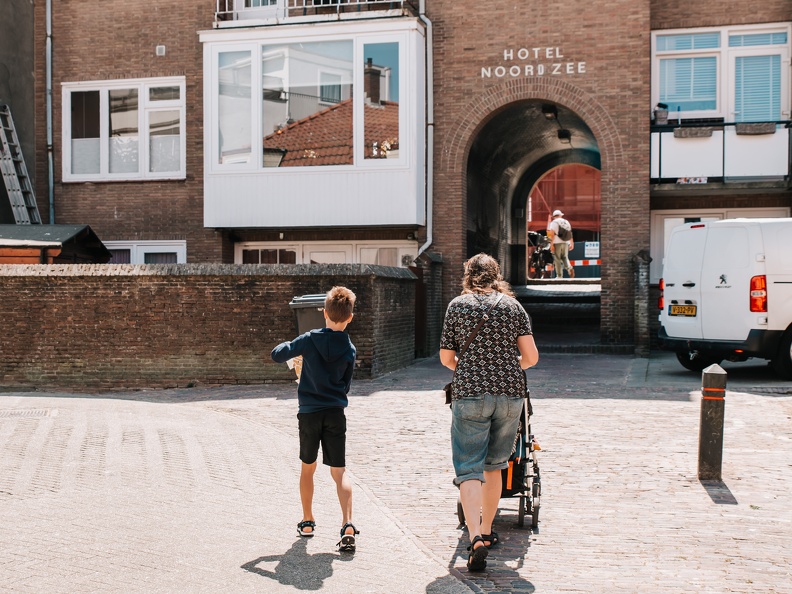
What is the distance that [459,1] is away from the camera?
65.2 feet

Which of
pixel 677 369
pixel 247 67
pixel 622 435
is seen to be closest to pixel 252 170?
pixel 247 67

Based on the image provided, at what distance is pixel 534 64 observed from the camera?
1962 cm

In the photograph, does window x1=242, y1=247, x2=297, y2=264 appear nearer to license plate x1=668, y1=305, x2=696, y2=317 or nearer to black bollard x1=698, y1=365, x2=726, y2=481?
license plate x1=668, y1=305, x2=696, y2=317

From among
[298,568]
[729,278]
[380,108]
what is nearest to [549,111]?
[380,108]

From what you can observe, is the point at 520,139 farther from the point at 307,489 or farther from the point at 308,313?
the point at 307,489

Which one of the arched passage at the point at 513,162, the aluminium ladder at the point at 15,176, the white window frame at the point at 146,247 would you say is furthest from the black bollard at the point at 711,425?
the aluminium ladder at the point at 15,176

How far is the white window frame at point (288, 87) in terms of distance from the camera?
1930 centimetres

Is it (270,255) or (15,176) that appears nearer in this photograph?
(15,176)

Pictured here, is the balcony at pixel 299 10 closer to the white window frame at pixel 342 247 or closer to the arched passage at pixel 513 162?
the arched passage at pixel 513 162

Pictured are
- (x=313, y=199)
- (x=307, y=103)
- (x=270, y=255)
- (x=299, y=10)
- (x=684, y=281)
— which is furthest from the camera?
(x=270, y=255)

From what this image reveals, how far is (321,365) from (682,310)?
962cm

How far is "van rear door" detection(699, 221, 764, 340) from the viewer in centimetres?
1366

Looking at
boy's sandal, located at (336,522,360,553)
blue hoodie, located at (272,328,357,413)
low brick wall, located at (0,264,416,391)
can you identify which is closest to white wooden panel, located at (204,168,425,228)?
low brick wall, located at (0,264,416,391)

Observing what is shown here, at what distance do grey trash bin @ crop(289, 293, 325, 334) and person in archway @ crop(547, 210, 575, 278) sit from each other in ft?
55.0
